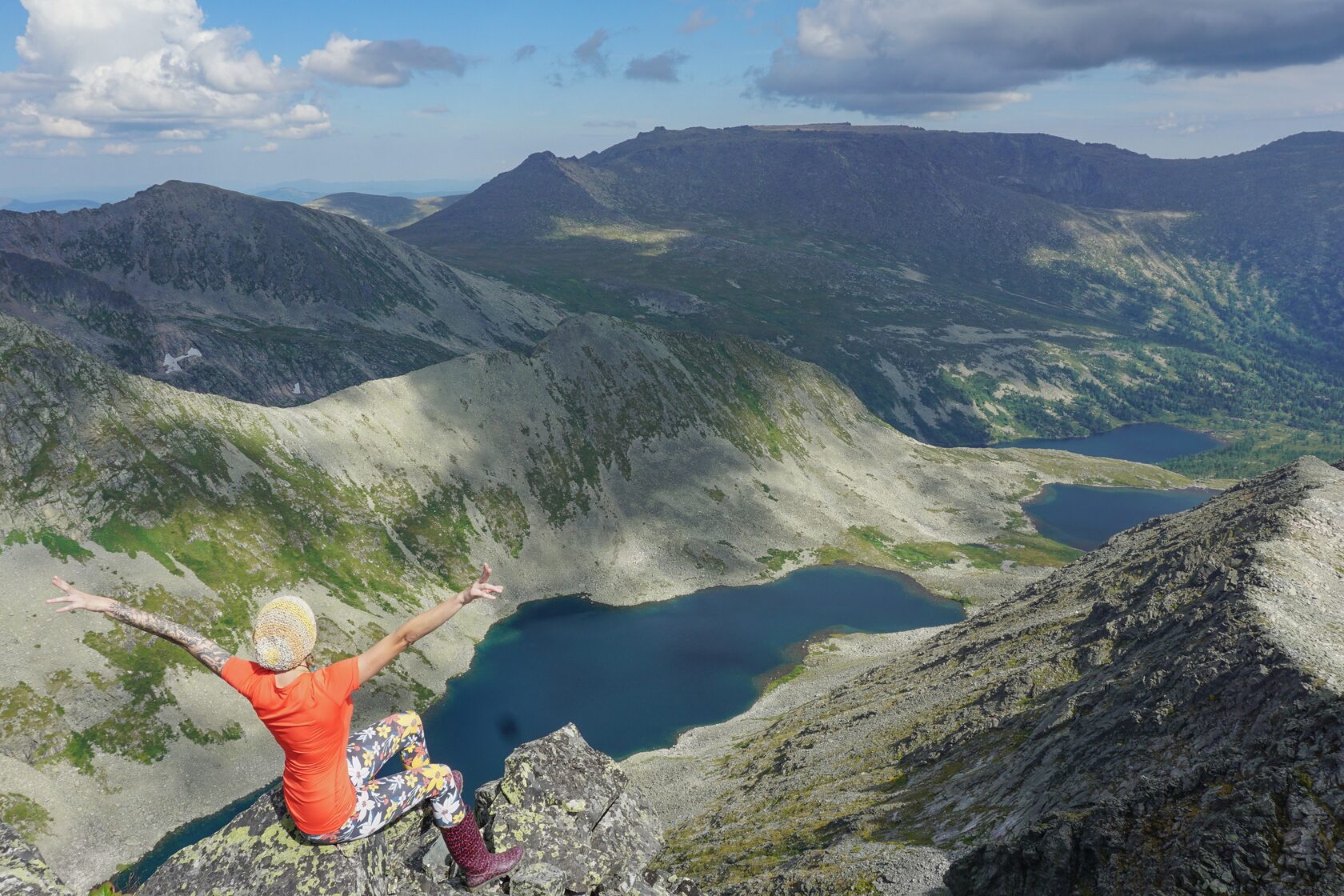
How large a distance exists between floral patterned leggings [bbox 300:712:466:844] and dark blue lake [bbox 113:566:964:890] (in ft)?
269

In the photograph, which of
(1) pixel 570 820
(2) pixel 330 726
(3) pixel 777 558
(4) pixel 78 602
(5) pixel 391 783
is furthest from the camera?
(3) pixel 777 558

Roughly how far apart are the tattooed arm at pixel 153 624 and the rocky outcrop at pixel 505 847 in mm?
3901

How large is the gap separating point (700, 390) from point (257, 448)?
4045 inches

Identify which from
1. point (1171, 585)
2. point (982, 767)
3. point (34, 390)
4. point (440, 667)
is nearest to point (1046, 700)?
point (982, 767)

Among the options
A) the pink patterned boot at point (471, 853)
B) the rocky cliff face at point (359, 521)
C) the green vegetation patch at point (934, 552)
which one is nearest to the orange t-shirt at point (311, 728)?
the pink patterned boot at point (471, 853)

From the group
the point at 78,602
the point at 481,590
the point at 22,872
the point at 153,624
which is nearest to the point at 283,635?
the point at 481,590

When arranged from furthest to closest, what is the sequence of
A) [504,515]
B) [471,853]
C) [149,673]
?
[504,515], [149,673], [471,853]

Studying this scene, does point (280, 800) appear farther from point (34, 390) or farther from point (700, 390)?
point (700, 390)

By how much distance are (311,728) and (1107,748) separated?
133 ft

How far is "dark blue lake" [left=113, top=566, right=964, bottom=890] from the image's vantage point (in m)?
101

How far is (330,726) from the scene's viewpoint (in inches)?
477

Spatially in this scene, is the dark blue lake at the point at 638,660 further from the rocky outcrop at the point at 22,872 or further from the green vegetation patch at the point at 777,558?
the rocky outcrop at the point at 22,872

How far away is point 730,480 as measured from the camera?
170000 mm

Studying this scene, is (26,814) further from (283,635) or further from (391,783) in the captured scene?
(283,635)
